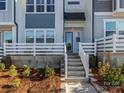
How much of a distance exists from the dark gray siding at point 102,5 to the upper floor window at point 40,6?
149 inches

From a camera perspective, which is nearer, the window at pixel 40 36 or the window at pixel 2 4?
the window at pixel 2 4

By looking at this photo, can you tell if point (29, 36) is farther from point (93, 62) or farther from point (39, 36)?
point (93, 62)

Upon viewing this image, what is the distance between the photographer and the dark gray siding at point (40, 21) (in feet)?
85.1

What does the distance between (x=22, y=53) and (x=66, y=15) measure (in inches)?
219

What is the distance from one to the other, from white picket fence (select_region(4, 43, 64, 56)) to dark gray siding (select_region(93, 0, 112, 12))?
429 cm

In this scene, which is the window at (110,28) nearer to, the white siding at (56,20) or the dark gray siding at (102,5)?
the dark gray siding at (102,5)

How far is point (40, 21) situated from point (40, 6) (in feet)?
4.32

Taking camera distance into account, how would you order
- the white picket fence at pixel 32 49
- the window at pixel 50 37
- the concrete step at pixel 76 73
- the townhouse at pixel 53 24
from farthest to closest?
the window at pixel 50 37 → the townhouse at pixel 53 24 → the white picket fence at pixel 32 49 → the concrete step at pixel 76 73

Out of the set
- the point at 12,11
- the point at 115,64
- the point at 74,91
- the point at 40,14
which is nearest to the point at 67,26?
the point at 40,14

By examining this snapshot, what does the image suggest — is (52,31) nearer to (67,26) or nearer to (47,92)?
(67,26)

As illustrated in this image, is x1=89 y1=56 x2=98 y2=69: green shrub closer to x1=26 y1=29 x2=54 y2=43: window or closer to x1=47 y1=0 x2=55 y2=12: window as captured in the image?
x1=26 y1=29 x2=54 y2=43: window

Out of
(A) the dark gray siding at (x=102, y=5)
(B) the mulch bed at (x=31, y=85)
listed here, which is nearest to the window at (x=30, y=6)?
(A) the dark gray siding at (x=102, y=5)

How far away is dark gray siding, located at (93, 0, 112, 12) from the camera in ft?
81.3

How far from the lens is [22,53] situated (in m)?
23.7
